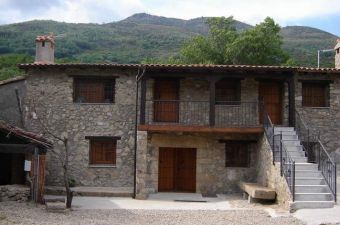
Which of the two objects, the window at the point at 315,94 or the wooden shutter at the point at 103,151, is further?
the window at the point at 315,94

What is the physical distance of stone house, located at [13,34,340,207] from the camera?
766 inches

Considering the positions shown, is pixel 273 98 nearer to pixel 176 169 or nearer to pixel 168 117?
pixel 168 117

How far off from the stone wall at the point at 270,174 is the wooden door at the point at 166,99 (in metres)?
3.68

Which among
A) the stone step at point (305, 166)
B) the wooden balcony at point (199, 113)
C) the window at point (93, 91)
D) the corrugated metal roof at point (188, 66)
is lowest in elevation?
the stone step at point (305, 166)

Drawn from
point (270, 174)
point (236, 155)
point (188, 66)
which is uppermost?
point (188, 66)

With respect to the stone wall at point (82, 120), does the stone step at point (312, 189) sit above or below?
below

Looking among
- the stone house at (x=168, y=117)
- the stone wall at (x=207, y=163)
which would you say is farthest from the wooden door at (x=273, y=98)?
the stone wall at (x=207, y=163)

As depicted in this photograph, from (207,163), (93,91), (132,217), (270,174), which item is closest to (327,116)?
(270,174)

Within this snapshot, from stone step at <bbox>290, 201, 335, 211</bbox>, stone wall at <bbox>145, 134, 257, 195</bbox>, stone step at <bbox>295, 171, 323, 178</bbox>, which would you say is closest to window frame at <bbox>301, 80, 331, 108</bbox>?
stone wall at <bbox>145, 134, 257, 195</bbox>

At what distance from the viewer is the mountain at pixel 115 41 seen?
51812 mm

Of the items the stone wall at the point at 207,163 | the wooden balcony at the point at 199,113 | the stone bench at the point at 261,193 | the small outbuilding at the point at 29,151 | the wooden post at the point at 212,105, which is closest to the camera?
the small outbuilding at the point at 29,151

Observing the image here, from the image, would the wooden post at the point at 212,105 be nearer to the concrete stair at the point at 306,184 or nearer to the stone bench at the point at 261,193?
the concrete stair at the point at 306,184

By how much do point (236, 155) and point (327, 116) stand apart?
4.07 metres

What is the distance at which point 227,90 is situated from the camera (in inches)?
792
